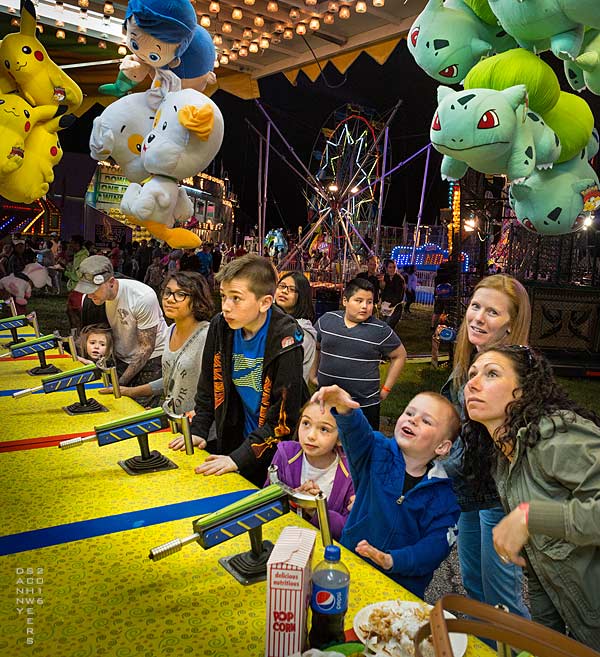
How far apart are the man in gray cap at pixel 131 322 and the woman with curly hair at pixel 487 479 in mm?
1500

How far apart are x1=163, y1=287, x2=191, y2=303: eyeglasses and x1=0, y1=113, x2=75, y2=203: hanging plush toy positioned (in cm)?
105

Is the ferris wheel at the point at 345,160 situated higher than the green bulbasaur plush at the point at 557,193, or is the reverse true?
the ferris wheel at the point at 345,160

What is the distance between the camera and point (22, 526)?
Result: 133 cm

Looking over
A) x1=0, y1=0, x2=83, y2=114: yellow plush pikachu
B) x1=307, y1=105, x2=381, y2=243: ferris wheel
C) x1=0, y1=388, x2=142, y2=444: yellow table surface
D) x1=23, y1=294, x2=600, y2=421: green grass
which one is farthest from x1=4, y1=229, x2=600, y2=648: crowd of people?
x1=307, y1=105, x2=381, y2=243: ferris wheel

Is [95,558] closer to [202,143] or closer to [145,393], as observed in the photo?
[145,393]

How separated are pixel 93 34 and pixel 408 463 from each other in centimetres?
418

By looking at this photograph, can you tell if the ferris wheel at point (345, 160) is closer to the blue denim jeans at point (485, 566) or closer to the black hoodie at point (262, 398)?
the black hoodie at point (262, 398)

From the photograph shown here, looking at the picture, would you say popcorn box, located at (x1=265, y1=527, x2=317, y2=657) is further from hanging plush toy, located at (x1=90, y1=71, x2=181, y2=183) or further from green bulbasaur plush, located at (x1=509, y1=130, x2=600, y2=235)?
hanging plush toy, located at (x1=90, y1=71, x2=181, y2=183)

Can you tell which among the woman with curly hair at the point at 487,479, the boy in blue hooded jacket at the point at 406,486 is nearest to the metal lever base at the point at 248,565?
the boy in blue hooded jacket at the point at 406,486

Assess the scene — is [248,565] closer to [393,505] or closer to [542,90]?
[393,505]

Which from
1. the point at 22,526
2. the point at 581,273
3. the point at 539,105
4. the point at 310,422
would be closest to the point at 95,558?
the point at 22,526

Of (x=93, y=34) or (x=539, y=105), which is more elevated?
(x=93, y=34)

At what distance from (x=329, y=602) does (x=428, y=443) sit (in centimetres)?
74

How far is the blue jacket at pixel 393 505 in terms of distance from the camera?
1.50m
